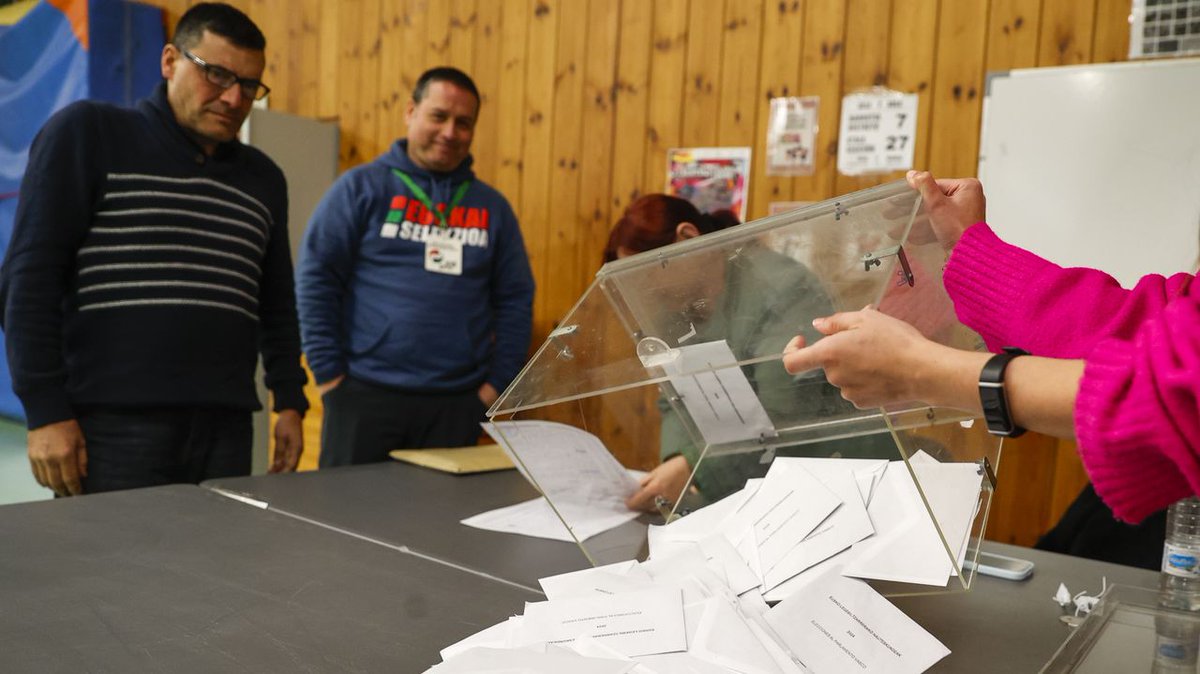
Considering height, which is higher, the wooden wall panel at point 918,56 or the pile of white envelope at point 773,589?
the wooden wall panel at point 918,56

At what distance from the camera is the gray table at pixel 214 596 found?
839mm

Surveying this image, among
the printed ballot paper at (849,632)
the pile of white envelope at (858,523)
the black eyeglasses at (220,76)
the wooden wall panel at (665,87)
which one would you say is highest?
the wooden wall panel at (665,87)

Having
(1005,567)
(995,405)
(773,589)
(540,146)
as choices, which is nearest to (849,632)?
(773,589)

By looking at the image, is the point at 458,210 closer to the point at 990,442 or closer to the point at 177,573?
the point at 177,573

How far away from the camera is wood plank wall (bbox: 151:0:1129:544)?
2.53 m

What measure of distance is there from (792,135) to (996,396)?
227 centimetres

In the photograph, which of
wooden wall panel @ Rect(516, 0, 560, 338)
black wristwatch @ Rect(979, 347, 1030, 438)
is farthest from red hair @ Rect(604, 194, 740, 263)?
wooden wall panel @ Rect(516, 0, 560, 338)

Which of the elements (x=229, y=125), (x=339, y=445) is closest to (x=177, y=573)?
(x=229, y=125)

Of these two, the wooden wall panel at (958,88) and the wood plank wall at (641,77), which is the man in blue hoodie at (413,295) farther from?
the wooden wall panel at (958,88)

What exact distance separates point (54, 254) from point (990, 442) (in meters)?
1.72

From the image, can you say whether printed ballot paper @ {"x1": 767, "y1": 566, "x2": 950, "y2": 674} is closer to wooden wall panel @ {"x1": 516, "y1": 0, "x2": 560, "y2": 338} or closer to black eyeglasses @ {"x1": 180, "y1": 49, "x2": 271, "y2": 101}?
black eyeglasses @ {"x1": 180, "y1": 49, "x2": 271, "y2": 101}

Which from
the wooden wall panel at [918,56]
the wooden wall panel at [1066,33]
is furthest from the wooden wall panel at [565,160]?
the wooden wall panel at [1066,33]

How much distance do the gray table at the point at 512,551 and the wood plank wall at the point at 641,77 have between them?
1421 millimetres

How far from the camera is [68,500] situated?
4.45ft
